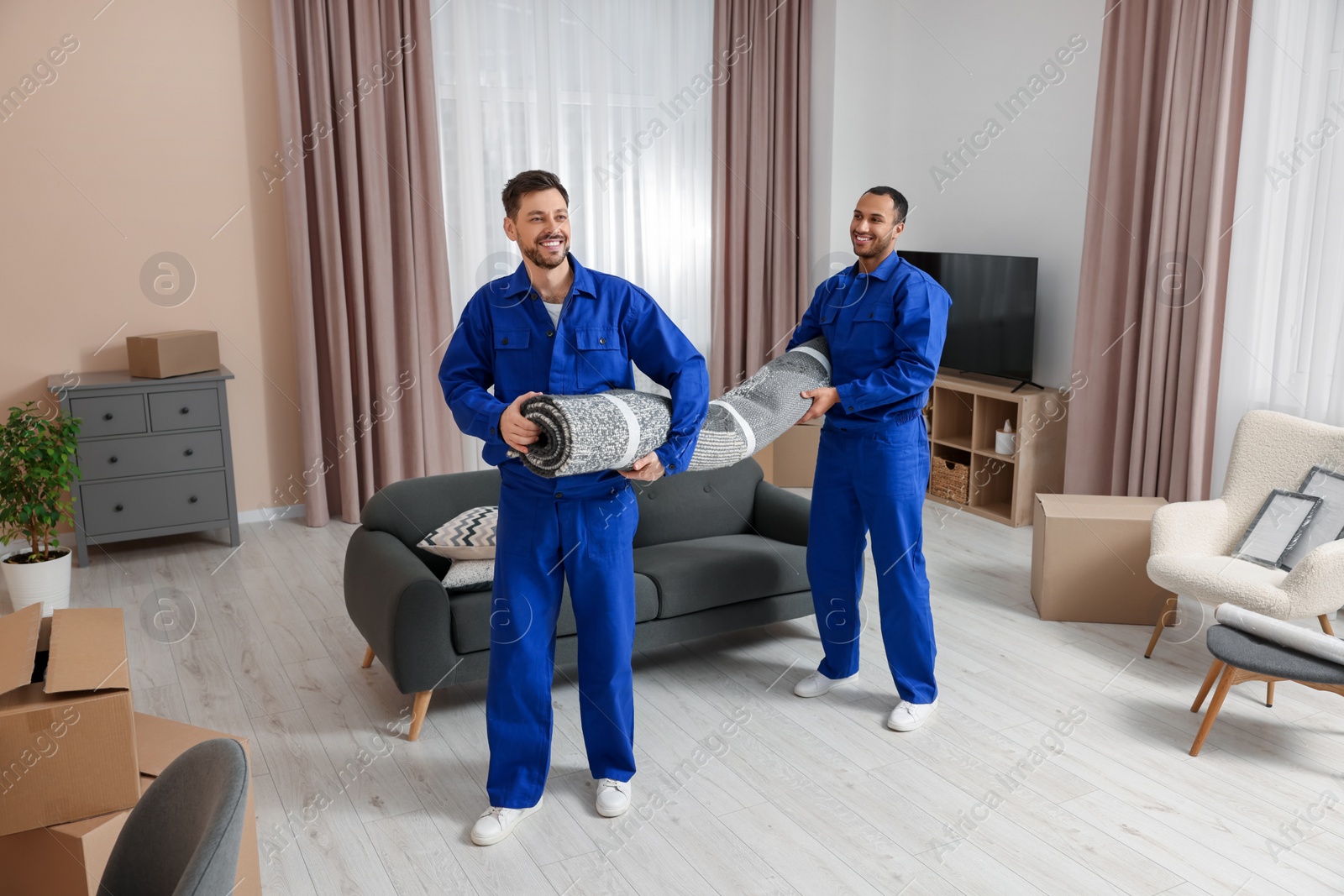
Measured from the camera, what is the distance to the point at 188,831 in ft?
3.86

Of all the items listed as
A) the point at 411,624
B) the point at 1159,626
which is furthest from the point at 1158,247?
the point at 411,624

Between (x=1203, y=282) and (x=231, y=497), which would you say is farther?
(x=231, y=497)

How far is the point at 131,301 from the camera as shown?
456 cm

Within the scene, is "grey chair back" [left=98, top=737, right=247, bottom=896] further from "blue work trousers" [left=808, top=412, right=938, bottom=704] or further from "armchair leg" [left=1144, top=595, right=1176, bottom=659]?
"armchair leg" [left=1144, top=595, right=1176, bottom=659]

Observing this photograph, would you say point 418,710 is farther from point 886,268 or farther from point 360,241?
point 360,241

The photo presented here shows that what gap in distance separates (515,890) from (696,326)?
4.07 m

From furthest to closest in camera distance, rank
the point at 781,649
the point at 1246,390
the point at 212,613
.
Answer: the point at 1246,390 < the point at 212,613 < the point at 781,649

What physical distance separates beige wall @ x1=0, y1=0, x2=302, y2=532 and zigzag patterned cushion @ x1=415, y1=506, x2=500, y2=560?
234 centimetres

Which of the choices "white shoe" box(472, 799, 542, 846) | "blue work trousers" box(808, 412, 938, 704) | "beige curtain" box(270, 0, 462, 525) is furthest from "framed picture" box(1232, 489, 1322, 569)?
"beige curtain" box(270, 0, 462, 525)

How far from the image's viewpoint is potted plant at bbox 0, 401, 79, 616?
368cm

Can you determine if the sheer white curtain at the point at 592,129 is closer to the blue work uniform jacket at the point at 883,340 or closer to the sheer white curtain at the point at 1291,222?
the blue work uniform jacket at the point at 883,340

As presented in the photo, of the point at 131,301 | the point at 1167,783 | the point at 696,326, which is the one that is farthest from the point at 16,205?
the point at 1167,783

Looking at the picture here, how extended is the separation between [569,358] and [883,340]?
96 centimetres

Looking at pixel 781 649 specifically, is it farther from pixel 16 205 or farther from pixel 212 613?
pixel 16 205
